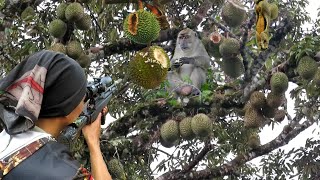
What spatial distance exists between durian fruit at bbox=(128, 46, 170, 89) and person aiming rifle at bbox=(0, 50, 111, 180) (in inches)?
79.9

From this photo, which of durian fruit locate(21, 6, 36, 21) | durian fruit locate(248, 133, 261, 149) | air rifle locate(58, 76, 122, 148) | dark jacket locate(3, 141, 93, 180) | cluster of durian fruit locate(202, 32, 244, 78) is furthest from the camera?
durian fruit locate(248, 133, 261, 149)

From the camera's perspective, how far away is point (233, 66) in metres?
4.29

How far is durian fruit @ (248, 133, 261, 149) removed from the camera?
496 centimetres

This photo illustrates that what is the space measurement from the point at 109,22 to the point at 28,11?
96cm

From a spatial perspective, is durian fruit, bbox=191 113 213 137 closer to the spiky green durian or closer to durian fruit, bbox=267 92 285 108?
durian fruit, bbox=267 92 285 108

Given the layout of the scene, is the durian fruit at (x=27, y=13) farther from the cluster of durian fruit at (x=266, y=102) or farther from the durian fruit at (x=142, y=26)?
the cluster of durian fruit at (x=266, y=102)

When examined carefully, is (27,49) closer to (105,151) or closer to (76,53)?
(76,53)

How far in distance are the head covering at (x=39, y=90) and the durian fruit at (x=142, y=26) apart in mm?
1935

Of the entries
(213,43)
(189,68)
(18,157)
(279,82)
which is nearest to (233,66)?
(213,43)

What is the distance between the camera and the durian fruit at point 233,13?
414 cm

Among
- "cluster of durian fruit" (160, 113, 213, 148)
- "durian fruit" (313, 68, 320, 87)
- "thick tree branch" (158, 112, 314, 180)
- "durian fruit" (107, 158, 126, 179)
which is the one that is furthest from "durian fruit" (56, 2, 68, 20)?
"thick tree branch" (158, 112, 314, 180)

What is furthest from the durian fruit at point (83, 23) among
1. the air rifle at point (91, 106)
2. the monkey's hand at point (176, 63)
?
the air rifle at point (91, 106)

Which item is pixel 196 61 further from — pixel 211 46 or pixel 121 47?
pixel 121 47

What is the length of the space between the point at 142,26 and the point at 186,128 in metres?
1.01
